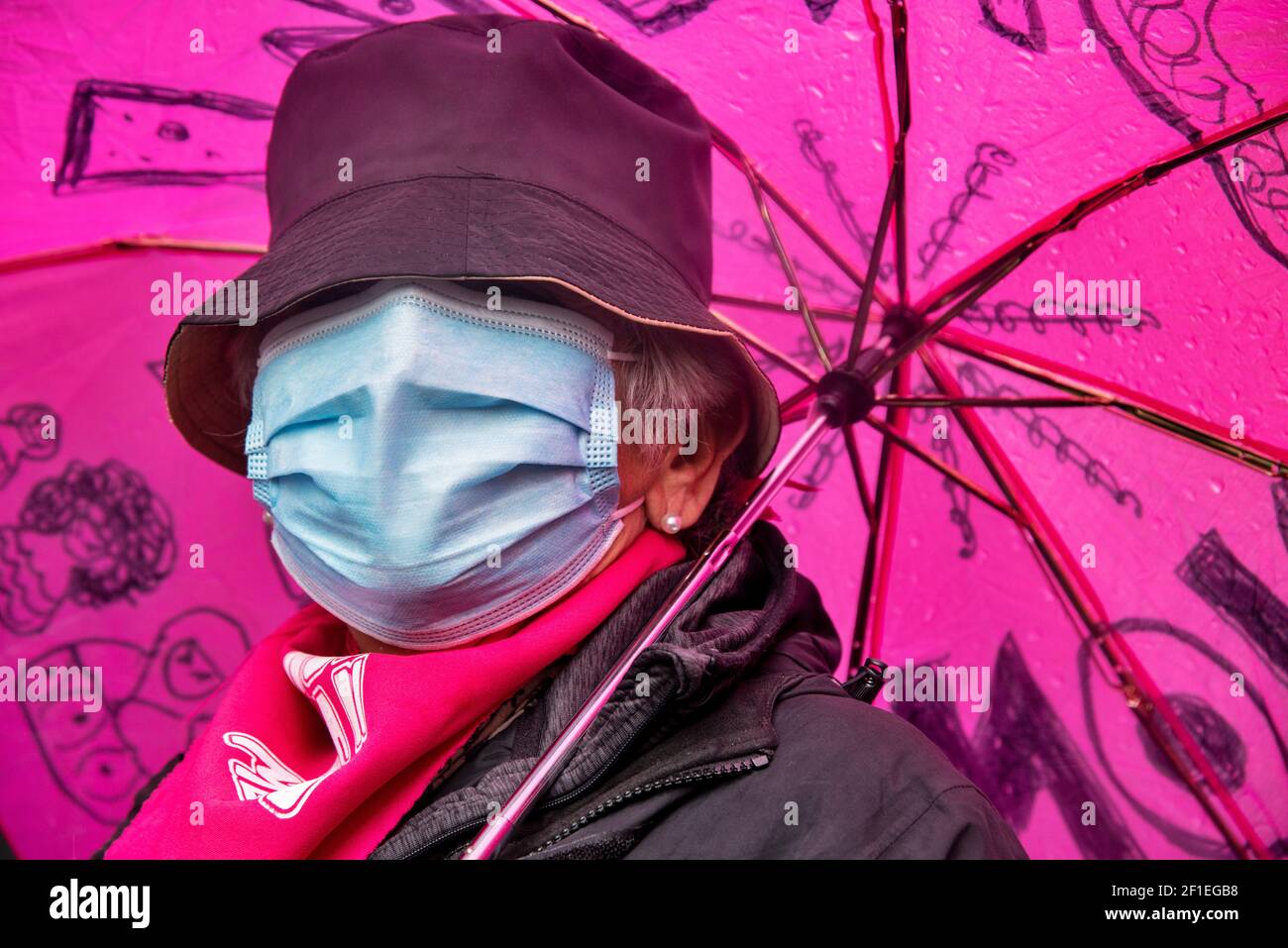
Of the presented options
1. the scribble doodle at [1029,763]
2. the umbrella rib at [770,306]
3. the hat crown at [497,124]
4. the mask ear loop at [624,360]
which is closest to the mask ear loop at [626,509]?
the mask ear loop at [624,360]

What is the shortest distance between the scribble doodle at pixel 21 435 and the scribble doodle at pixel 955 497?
1.92m

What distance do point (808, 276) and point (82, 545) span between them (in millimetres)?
1724

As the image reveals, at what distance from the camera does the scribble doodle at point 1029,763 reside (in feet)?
8.22

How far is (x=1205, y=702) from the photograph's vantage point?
2404mm

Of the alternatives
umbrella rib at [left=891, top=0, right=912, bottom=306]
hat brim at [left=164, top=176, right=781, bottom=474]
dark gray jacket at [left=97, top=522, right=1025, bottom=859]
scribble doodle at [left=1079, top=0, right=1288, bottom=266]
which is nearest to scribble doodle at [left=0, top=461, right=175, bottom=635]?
hat brim at [left=164, top=176, right=781, bottom=474]

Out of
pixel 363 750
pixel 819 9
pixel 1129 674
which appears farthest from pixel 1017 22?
pixel 363 750

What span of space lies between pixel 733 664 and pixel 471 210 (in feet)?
2.89

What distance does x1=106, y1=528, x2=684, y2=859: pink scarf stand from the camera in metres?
2.01

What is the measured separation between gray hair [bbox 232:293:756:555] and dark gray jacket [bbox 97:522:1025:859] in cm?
26

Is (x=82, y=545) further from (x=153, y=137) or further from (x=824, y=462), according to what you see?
(x=824, y=462)

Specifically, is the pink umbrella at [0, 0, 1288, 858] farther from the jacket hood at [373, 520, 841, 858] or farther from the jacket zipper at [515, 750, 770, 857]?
the jacket zipper at [515, 750, 770, 857]

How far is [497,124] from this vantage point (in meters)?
2.10
